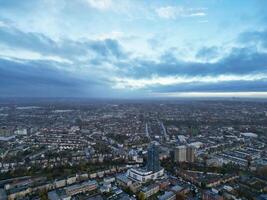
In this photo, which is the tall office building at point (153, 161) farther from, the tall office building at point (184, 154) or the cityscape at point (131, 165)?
the tall office building at point (184, 154)

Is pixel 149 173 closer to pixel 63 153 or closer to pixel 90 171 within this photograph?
pixel 90 171

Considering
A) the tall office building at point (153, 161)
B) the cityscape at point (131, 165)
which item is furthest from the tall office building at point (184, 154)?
the tall office building at point (153, 161)

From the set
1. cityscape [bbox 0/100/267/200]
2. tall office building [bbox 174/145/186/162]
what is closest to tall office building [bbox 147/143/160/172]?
cityscape [bbox 0/100/267/200]

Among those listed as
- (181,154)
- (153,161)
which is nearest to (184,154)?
(181,154)

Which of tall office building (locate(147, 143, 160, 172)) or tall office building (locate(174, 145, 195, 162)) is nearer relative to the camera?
tall office building (locate(147, 143, 160, 172))

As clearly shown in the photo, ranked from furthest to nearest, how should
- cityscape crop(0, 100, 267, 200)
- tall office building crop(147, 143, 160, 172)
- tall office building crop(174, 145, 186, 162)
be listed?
tall office building crop(174, 145, 186, 162) → tall office building crop(147, 143, 160, 172) → cityscape crop(0, 100, 267, 200)

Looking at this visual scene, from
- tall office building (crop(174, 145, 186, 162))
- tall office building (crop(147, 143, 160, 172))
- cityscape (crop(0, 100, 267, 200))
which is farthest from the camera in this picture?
tall office building (crop(174, 145, 186, 162))

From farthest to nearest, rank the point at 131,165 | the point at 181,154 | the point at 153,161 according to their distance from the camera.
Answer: the point at 181,154, the point at 131,165, the point at 153,161

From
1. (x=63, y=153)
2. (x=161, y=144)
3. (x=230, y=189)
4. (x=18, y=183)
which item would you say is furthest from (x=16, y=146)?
(x=230, y=189)

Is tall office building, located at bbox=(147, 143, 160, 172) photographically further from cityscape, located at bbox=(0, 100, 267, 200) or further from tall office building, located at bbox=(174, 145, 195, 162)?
tall office building, located at bbox=(174, 145, 195, 162)

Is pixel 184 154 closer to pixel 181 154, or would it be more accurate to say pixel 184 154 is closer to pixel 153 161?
pixel 181 154

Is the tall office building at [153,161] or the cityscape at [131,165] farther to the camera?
the tall office building at [153,161]
